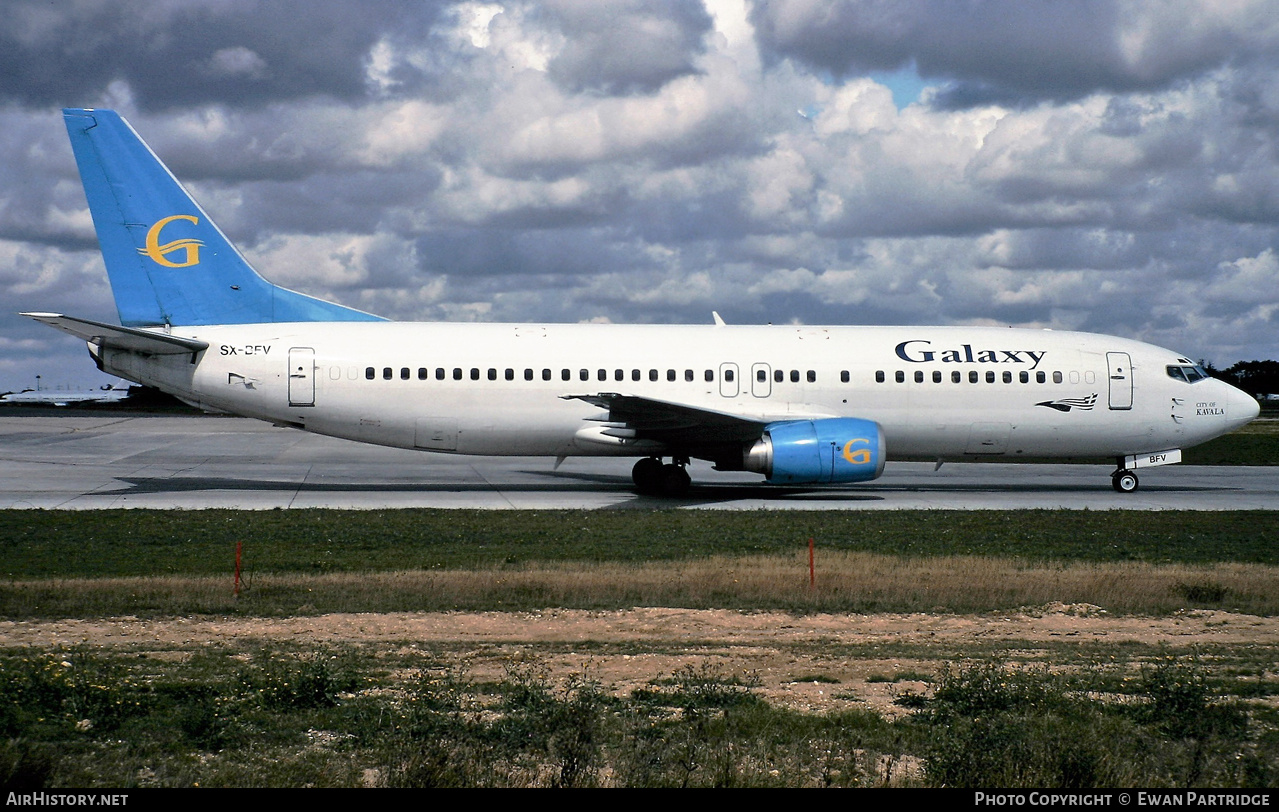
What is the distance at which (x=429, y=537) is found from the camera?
18016 mm

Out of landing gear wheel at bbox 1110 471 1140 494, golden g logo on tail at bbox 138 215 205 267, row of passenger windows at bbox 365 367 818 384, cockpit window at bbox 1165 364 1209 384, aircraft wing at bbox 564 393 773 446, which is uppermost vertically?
golden g logo on tail at bbox 138 215 205 267

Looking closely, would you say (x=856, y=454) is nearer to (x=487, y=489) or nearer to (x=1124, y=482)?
(x=1124, y=482)

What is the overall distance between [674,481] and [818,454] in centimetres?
388

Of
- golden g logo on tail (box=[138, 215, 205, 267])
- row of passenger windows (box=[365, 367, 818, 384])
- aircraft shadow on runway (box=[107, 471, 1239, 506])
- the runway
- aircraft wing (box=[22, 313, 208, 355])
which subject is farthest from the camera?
aircraft shadow on runway (box=[107, 471, 1239, 506])

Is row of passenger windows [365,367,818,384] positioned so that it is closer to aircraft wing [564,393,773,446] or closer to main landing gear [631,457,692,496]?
aircraft wing [564,393,773,446]

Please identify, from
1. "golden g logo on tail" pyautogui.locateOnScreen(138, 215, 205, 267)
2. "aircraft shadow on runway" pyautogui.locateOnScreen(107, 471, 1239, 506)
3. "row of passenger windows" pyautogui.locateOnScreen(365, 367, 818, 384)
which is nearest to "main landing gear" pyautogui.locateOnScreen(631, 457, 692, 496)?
"aircraft shadow on runway" pyautogui.locateOnScreen(107, 471, 1239, 506)

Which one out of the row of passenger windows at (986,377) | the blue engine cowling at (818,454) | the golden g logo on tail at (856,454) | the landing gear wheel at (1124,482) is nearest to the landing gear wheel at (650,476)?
the blue engine cowling at (818,454)

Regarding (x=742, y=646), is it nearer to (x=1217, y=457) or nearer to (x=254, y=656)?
(x=254, y=656)

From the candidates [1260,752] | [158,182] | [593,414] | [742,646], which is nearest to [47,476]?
[158,182]

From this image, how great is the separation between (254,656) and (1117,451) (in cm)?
2334

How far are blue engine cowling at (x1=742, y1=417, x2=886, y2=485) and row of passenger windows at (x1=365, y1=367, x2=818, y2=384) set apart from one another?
6.89 feet

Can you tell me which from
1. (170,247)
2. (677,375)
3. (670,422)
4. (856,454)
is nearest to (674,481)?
(670,422)

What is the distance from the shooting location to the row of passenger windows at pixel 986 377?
26062 mm

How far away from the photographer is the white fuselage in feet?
80.9
